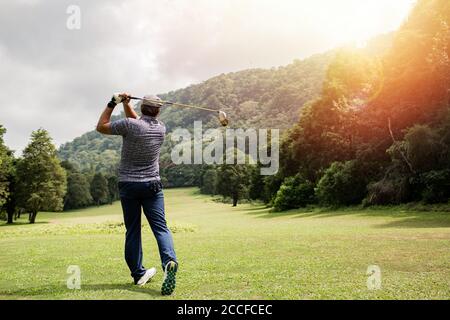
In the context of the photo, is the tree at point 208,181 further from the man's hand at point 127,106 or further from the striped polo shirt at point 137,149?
the striped polo shirt at point 137,149

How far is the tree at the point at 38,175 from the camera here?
62.5 meters

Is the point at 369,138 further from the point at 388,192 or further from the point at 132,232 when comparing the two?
the point at 132,232

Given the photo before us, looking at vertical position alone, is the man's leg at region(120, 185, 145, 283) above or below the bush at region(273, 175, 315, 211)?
above

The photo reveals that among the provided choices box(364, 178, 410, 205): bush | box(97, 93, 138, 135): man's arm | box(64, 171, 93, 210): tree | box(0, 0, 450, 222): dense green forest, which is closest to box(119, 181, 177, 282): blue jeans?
box(97, 93, 138, 135): man's arm

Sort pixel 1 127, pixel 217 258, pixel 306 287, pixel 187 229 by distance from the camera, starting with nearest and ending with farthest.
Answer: pixel 306 287 < pixel 217 258 < pixel 187 229 < pixel 1 127

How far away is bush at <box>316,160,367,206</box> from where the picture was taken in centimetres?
4216

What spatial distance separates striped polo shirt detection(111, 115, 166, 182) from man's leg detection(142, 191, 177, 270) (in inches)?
14.4

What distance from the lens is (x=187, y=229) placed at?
2708 cm

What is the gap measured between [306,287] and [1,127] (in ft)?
190

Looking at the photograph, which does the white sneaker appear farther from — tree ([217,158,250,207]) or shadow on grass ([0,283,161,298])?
tree ([217,158,250,207])

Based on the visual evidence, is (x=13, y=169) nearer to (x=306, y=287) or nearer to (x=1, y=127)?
(x=1, y=127)
